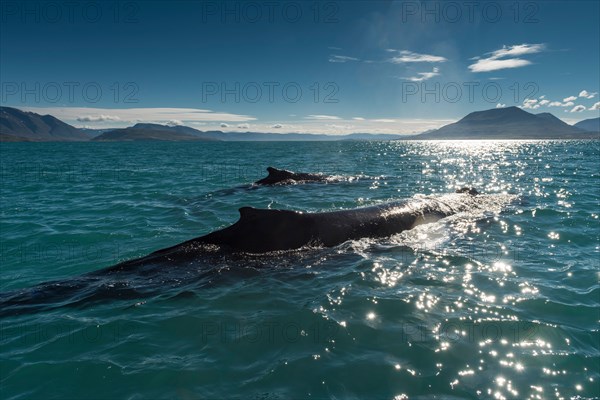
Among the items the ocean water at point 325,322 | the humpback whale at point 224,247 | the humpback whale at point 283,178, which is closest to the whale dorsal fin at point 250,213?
the humpback whale at point 224,247

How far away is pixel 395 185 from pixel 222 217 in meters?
14.5

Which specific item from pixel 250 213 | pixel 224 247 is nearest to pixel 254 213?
pixel 250 213

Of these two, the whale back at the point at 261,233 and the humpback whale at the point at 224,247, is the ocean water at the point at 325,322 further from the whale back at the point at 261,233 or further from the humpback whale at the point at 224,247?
the whale back at the point at 261,233

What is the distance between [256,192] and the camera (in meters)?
23.3

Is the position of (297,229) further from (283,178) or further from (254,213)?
(283,178)

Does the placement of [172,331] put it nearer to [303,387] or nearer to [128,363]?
[128,363]

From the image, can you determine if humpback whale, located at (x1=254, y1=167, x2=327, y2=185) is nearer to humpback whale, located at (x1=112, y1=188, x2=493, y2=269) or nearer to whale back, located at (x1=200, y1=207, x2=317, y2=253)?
humpback whale, located at (x1=112, y1=188, x2=493, y2=269)

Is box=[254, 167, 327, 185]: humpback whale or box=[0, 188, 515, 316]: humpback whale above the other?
box=[254, 167, 327, 185]: humpback whale

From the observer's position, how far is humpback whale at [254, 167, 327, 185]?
26.0 metres

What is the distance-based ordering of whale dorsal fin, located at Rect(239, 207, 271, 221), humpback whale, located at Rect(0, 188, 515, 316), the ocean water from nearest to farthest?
the ocean water, humpback whale, located at Rect(0, 188, 515, 316), whale dorsal fin, located at Rect(239, 207, 271, 221)

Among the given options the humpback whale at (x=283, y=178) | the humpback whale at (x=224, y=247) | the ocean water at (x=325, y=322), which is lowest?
the ocean water at (x=325, y=322)

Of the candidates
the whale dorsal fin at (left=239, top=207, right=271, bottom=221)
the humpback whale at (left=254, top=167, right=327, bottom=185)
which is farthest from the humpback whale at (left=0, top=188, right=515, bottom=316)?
the humpback whale at (left=254, top=167, right=327, bottom=185)

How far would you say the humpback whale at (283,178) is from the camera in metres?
26.0

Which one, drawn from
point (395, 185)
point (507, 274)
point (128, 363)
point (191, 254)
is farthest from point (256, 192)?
point (128, 363)
